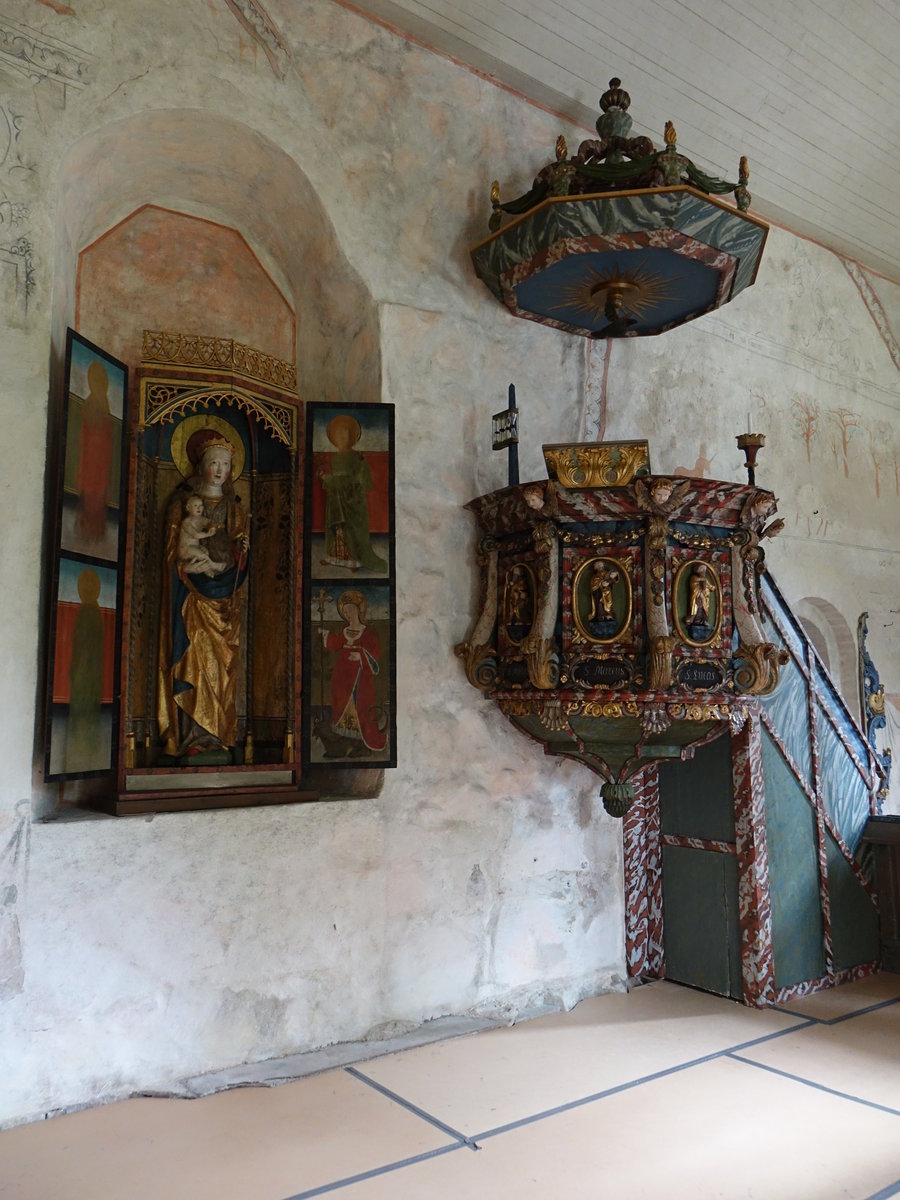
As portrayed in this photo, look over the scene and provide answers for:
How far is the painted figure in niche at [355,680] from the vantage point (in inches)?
170

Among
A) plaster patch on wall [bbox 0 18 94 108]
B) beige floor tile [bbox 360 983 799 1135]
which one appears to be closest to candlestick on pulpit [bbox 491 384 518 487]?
plaster patch on wall [bbox 0 18 94 108]

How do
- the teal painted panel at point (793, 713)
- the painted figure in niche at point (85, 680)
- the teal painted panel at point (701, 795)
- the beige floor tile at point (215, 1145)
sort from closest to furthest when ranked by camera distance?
the beige floor tile at point (215, 1145)
the painted figure in niche at point (85, 680)
the teal painted panel at point (701, 795)
the teal painted panel at point (793, 713)

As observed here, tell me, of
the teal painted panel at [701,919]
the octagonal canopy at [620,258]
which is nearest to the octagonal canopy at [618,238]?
the octagonal canopy at [620,258]

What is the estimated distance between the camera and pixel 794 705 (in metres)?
5.21

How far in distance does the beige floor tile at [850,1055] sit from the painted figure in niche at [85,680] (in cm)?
315

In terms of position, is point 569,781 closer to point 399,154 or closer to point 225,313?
point 225,313

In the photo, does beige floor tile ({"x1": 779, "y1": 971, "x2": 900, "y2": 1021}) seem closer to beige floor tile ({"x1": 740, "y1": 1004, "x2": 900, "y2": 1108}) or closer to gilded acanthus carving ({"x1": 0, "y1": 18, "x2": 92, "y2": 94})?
beige floor tile ({"x1": 740, "y1": 1004, "x2": 900, "y2": 1108})

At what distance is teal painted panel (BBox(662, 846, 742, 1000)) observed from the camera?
4.88m

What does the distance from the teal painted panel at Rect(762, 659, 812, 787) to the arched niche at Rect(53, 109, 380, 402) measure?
8.99 ft

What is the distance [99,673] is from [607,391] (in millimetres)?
3503

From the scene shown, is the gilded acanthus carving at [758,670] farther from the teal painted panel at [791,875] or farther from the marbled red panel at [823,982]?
the marbled red panel at [823,982]

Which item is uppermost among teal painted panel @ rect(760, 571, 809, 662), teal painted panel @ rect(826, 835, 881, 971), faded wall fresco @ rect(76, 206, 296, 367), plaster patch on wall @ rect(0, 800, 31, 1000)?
faded wall fresco @ rect(76, 206, 296, 367)

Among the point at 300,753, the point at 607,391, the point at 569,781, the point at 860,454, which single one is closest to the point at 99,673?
the point at 300,753

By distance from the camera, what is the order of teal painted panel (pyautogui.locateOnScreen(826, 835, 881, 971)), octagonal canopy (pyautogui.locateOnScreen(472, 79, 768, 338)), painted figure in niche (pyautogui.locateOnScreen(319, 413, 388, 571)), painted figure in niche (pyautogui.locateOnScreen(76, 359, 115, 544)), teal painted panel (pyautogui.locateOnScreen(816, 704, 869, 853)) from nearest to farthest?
painted figure in niche (pyautogui.locateOnScreen(76, 359, 115, 544)) → painted figure in niche (pyautogui.locateOnScreen(319, 413, 388, 571)) → octagonal canopy (pyautogui.locateOnScreen(472, 79, 768, 338)) → teal painted panel (pyautogui.locateOnScreen(826, 835, 881, 971)) → teal painted panel (pyautogui.locateOnScreen(816, 704, 869, 853))
